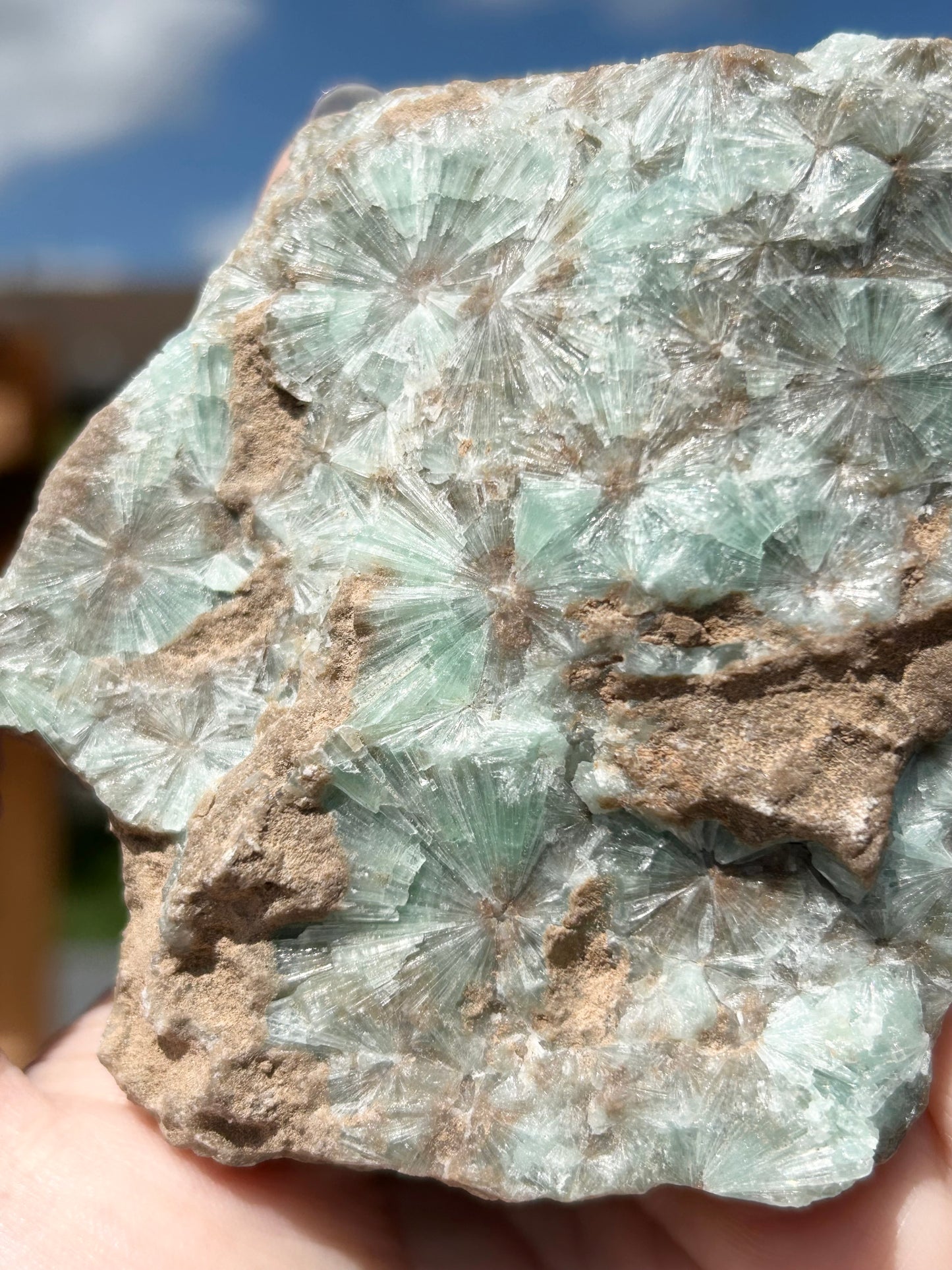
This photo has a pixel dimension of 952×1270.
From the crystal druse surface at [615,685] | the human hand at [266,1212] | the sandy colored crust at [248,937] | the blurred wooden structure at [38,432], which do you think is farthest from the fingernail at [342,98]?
the blurred wooden structure at [38,432]

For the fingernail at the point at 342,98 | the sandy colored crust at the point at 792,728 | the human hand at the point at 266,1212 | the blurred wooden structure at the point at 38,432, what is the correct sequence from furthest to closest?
the blurred wooden structure at the point at 38,432
the fingernail at the point at 342,98
the human hand at the point at 266,1212
the sandy colored crust at the point at 792,728

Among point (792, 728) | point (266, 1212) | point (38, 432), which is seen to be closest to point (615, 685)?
point (792, 728)

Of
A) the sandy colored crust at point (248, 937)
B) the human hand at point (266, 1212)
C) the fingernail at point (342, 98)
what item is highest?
the fingernail at point (342, 98)

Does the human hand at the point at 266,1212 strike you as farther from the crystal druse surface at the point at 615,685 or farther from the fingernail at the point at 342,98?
the fingernail at the point at 342,98

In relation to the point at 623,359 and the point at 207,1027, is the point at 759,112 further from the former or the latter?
the point at 207,1027

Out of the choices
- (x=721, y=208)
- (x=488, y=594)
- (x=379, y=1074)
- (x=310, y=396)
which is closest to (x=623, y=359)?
(x=721, y=208)

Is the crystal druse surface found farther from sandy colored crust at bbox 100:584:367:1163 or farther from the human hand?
the human hand

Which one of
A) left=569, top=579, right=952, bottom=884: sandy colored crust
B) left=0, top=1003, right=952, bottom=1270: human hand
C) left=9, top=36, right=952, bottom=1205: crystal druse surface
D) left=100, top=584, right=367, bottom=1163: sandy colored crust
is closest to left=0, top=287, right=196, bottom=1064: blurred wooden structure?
left=0, top=1003, right=952, bottom=1270: human hand
